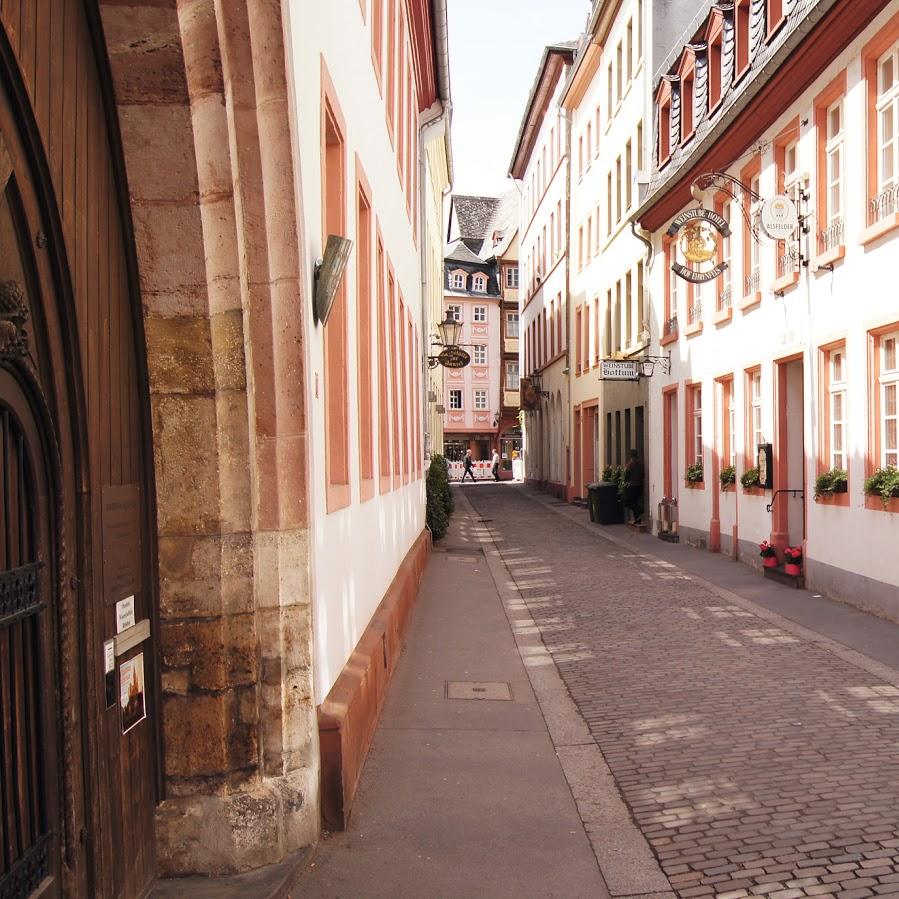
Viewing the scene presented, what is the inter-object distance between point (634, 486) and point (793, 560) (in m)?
11.5

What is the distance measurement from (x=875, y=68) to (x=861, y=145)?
84cm

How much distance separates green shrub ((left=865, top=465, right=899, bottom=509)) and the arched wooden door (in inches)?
351

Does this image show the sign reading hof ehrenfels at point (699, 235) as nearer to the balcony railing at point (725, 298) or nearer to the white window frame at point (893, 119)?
the balcony railing at point (725, 298)

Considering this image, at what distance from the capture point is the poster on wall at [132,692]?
413cm

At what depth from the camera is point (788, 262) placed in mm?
14867

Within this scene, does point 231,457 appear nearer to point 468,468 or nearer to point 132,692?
point 132,692

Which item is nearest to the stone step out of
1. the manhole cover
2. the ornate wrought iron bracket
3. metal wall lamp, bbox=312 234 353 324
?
the ornate wrought iron bracket

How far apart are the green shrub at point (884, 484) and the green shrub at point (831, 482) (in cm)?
77

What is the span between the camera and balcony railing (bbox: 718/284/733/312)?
1812 centimetres

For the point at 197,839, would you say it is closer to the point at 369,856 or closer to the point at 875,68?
the point at 369,856

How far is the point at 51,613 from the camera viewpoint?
11.4 ft

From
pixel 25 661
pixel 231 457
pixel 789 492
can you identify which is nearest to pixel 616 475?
pixel 789 492

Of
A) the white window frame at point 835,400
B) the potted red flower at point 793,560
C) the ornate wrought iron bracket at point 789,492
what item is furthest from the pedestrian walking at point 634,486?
the white window frame at point 835,400

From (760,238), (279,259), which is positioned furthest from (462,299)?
(279,259)
